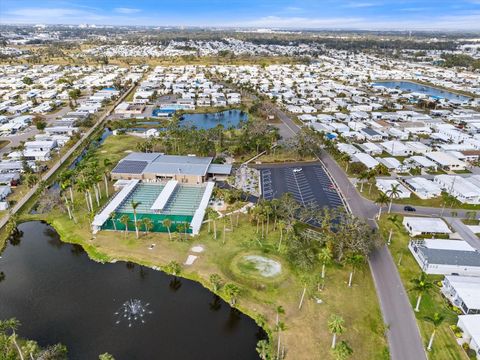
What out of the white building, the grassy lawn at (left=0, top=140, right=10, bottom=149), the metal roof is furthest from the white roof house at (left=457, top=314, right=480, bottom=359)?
the grassy lawn at (left=0, top=140, right=10, bottom=149)

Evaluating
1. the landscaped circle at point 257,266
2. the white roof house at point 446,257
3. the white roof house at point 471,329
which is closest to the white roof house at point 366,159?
the white roof house at point 446,257

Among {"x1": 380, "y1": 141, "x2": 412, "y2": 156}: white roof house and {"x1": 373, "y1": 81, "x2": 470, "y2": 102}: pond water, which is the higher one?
{"x1": 373, "y1": 81, "x2": 470, "y2": 102}: pond water

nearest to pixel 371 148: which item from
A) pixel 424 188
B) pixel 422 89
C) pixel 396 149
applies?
pixel 396 149

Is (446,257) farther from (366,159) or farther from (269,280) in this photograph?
(366,159)

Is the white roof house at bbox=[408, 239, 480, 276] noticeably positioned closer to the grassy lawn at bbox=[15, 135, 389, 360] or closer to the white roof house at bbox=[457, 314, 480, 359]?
the grassy lawn at bbox=[15, 135, 389, 360]

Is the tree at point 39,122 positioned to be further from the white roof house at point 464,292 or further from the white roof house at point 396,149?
the white roof house at point 464,292

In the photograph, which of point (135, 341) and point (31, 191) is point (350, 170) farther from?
point (31, 191)

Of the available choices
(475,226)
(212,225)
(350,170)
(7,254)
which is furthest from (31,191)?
(475,226)
